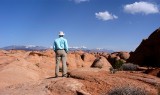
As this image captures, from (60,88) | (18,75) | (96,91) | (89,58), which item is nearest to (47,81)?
(60,88)

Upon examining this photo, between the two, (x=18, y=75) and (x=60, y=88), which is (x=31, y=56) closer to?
(x=18, y=75)

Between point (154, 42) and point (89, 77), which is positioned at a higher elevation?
point (154, 42)

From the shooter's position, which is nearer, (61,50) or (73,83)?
(73,83)

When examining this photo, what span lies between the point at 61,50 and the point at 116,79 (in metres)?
3.39

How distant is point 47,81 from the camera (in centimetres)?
1423

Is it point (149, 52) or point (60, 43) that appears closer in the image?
point (60, 43)

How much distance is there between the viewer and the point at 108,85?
12.9 m

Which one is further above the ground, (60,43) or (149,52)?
(60,43)

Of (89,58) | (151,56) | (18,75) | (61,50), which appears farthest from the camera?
(89,58)

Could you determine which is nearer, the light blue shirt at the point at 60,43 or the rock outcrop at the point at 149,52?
the light blue shirt at the point at 60,43

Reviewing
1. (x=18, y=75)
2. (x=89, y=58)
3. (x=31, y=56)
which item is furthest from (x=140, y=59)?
(x=89, y=58)

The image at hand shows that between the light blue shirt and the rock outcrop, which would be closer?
the light blue shirt

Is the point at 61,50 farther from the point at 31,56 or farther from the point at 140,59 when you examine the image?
the point at 31,56

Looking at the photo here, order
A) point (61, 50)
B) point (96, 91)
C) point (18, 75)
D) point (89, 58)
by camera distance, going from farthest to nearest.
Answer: point (89, 58), point (18, 75), point (61, 50), point (96, 91)
